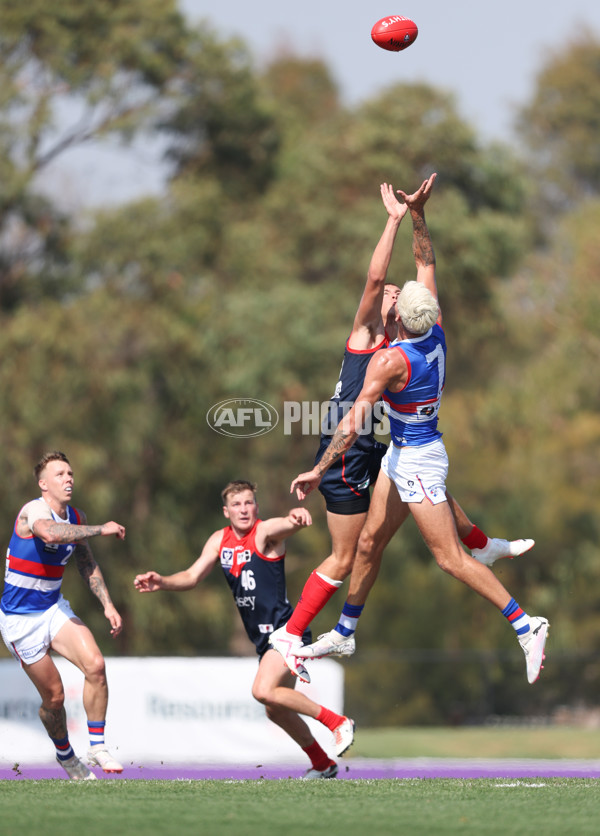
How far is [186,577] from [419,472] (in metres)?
2.19

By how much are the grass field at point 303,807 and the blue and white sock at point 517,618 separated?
3.37 ft

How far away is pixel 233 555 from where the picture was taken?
955 cm

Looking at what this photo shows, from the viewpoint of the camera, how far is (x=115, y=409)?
958 inches

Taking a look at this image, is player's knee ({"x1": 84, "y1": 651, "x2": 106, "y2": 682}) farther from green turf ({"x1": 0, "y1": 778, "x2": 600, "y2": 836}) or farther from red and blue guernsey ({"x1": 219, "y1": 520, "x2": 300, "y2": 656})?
red and blue guernsey ({"x1": 219, "y1": 520, "x2": 300, "y2": 656})

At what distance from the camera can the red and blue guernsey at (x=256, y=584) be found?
949 cm

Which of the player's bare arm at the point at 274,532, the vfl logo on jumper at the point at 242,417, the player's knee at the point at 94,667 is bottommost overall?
the player's knee at the point at 94,667

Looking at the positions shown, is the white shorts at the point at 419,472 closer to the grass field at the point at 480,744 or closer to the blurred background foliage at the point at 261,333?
the grass field at the point at 480,744

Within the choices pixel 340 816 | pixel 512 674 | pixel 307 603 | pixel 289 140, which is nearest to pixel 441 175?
pixel 289 140

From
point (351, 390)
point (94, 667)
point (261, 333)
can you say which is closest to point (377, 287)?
point (351, 390)

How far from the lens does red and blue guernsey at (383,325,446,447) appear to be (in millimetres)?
8234

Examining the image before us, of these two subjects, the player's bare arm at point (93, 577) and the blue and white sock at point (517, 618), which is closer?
the blue and white sock at point (517, 618)

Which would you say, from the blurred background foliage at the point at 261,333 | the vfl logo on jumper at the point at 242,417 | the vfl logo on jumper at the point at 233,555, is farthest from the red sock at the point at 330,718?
the vfl logo on jumper at the point at 242,417

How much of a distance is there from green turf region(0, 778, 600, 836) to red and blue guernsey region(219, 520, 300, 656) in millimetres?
1552

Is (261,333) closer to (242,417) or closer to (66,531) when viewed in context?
(242,417)
